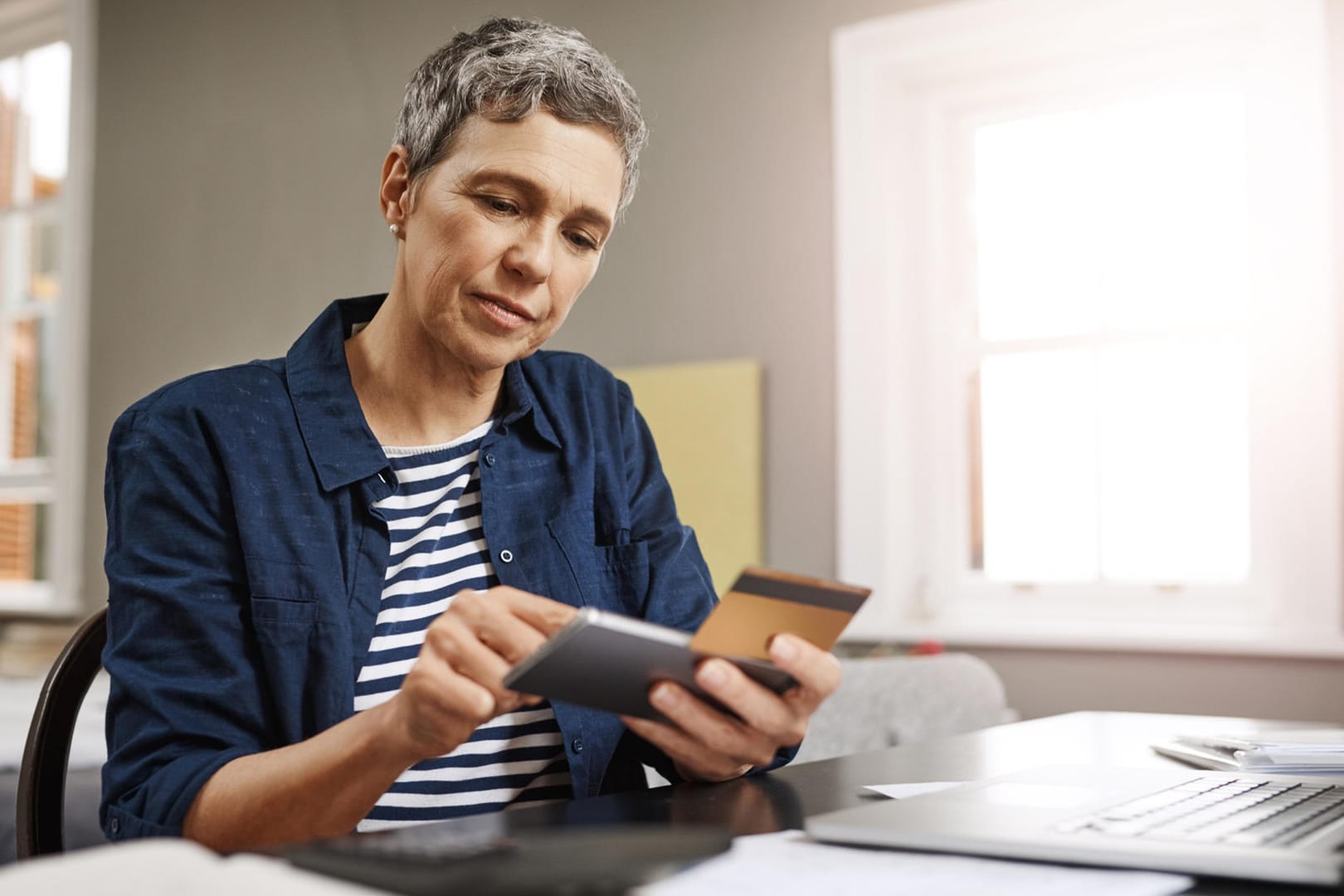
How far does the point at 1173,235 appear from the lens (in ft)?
8.89

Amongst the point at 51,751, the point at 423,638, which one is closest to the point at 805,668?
the point at 423,638

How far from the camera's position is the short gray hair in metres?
1.19

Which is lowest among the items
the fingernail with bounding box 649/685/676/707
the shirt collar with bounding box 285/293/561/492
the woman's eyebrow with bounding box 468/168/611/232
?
the fingernail with bounding box 649/685/676/707

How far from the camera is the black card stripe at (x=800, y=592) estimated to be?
729mm

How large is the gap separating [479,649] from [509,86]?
2.09ft

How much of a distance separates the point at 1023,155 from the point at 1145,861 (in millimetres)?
2517

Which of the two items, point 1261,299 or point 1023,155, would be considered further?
point 1023,155

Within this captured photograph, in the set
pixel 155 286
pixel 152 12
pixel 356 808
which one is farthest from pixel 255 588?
pixel 152 12

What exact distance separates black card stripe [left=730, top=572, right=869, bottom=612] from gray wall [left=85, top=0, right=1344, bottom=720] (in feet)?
6.41

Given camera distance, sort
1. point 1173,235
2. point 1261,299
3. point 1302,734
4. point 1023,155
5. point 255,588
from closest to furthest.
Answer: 1. point 255,588
2. point 1302,734
3. point 1261,299
4. point 1173,235
5. point 1023,155

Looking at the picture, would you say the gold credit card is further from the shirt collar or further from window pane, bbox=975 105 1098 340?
window pane, bbox=975 105 1098 340

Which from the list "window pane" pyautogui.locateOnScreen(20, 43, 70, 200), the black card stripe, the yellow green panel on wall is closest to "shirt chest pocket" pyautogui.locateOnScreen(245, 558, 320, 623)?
the black card stripe

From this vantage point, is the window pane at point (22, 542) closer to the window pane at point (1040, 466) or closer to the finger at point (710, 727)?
the window pane at point (1040, 466)

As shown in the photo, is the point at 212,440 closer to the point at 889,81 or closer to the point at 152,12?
the point at 889,81
